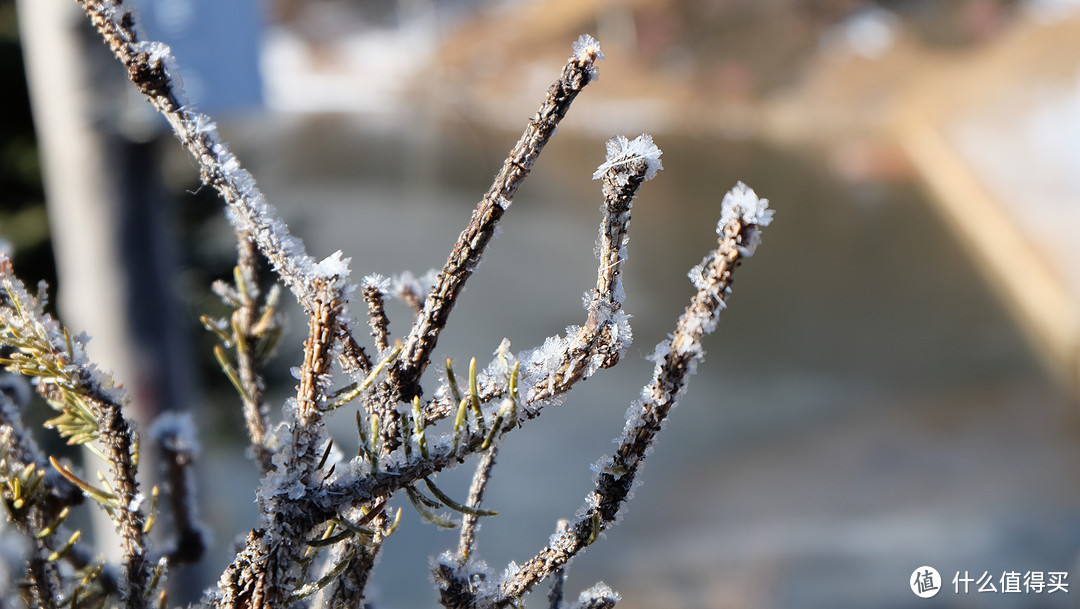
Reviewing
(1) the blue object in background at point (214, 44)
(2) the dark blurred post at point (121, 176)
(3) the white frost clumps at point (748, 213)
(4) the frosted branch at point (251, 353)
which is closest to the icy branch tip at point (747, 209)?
(3) the white frost clumps at point (748, 213)

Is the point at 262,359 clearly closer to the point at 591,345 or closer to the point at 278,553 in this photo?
the point at 278,553

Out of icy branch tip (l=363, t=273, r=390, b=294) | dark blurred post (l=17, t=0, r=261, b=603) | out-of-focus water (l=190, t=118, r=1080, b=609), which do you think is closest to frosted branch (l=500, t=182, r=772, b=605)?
icy branch tip (l=363, t=273, r=390, b=294)

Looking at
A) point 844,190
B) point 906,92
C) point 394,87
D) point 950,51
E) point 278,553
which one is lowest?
point 278,553

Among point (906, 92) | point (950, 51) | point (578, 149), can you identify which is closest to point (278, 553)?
point (578, 149)

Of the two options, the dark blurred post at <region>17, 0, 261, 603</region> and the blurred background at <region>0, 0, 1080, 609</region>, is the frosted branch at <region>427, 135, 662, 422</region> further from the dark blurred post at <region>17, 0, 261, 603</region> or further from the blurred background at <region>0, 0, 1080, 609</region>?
the dark blurred post at <region>17, 0, 261, 603</region>

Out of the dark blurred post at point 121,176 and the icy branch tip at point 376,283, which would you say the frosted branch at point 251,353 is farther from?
the dark blurred post at point 121,176

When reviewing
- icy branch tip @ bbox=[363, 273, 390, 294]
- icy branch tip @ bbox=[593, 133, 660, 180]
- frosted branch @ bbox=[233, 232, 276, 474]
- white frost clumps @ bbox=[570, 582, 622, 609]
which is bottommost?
white frost clumps @ bbox=[570, 582, 622, 609]

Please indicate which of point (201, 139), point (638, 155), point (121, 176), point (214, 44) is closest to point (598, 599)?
point (638, 155)

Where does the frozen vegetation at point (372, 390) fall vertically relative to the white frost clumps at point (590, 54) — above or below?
below
